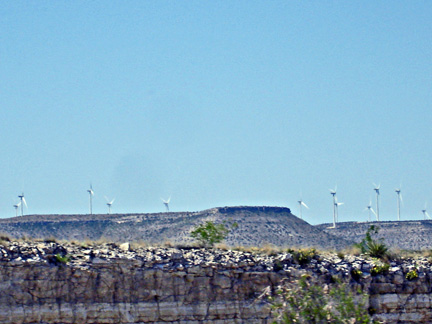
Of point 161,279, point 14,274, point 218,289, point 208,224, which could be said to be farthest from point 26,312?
point 208,224

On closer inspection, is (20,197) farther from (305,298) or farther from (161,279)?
(305,298)

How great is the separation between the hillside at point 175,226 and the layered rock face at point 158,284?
5047 centimetres

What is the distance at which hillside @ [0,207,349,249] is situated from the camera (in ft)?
310

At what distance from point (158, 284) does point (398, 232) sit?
3214 inches

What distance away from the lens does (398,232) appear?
11469cm

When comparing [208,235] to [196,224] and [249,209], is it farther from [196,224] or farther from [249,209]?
[249,209]

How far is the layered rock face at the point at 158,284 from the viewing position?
35500mm

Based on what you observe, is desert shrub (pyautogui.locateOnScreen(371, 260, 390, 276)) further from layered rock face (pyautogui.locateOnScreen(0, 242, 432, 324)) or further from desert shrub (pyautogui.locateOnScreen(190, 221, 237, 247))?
desert shrub (pyautogui.locateOnScreen(190, 221, 237, 247))

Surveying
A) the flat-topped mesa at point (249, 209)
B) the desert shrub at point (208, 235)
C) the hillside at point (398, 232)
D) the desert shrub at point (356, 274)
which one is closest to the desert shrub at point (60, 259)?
the desert shrub at point (208, 235)

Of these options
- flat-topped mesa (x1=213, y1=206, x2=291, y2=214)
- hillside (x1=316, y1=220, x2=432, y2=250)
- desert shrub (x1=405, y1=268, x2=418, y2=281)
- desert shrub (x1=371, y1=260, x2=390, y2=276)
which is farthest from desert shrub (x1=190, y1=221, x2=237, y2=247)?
hillside (x1=316, y1=220, x2=432, y2=250)

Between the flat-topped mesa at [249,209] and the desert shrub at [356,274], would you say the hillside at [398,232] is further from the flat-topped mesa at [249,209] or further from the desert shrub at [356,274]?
the desert shrub at [356,274]

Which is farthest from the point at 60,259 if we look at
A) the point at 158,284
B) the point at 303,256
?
the point at 303,256

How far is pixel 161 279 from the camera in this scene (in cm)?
3706

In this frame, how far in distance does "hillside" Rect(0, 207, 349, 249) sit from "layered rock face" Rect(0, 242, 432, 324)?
50471 millimetres
